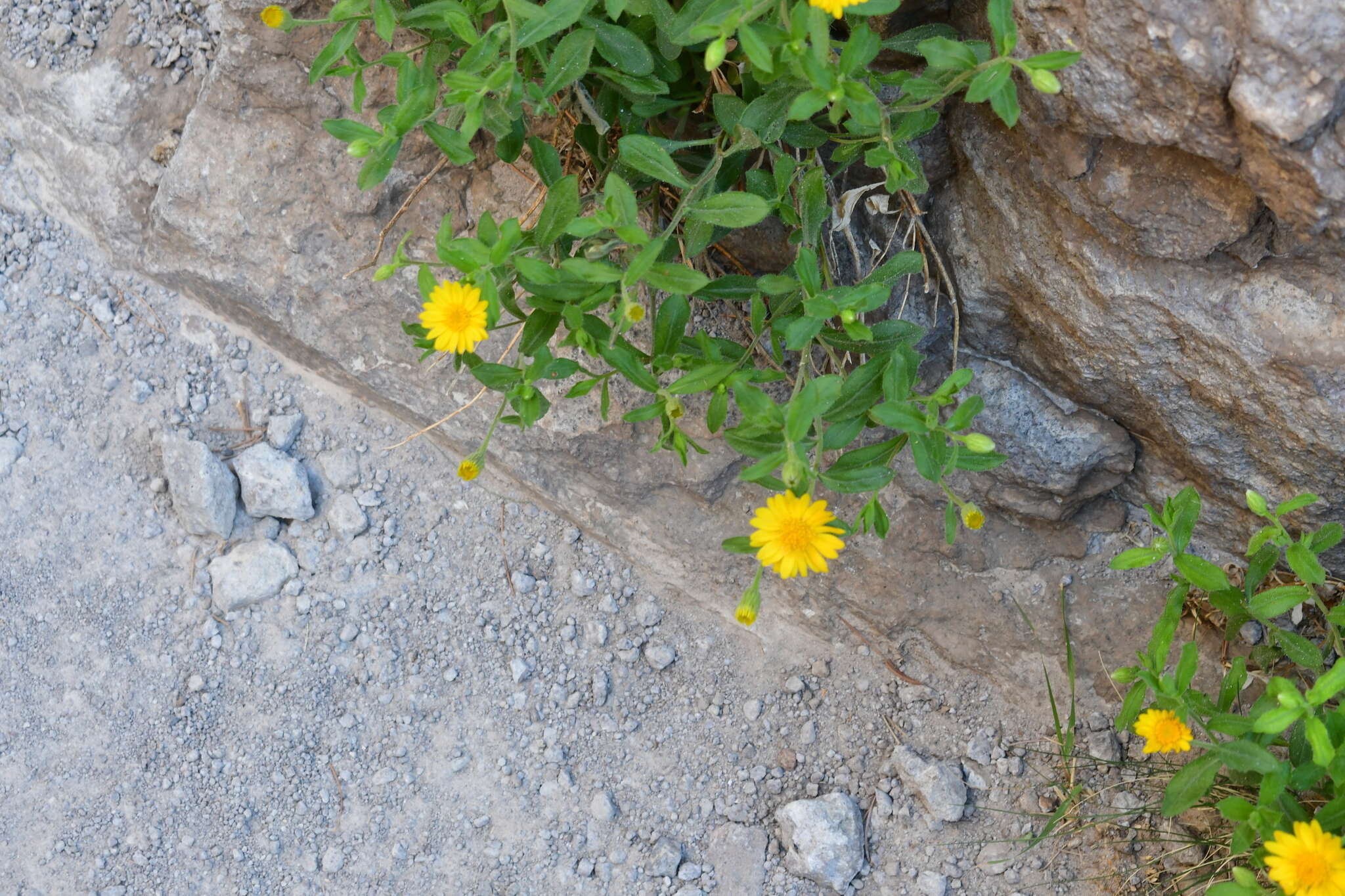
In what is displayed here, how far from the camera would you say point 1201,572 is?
2.26 m

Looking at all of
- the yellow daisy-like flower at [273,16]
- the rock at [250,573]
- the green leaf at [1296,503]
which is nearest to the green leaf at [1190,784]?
the green leaf at [1296,503]

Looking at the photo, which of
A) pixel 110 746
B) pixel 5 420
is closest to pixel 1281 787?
pixel 110 746

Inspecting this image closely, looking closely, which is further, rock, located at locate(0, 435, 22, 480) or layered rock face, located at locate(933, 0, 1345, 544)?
rock, located at locate(0, 435, 22, 480)

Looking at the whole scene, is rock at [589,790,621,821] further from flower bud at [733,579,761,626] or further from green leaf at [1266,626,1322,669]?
green leaf at [1266,626,1322,669]

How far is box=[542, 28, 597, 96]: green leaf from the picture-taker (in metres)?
2.12

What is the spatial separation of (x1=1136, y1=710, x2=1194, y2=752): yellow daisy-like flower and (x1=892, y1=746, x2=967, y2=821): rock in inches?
22.5

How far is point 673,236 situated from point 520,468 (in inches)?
34.0

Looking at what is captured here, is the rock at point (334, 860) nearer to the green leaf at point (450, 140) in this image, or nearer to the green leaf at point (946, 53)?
the green leaf at point (450, 140)

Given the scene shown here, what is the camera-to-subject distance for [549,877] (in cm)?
271

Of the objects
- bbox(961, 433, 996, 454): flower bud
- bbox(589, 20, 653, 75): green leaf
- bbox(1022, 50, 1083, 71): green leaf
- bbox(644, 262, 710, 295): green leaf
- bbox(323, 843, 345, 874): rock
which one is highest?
bbox(1022, 50, 1083, 71): green leaf

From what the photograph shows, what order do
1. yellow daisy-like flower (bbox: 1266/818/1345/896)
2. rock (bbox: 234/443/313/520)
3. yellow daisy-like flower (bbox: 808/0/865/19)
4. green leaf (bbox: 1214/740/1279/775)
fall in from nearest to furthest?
yellow daisy-like flower (bbox: 808/0/865/19) < yellow daisy-like flower (bbox: 1266/818/1345/896) < green leaf (bbox: 1214/740/1279/775) < rock (bbox: 234/443/313/520)

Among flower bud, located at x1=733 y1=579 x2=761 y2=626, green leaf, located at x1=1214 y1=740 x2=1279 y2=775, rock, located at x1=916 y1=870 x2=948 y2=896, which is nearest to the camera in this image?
green leaf, located at x1=1214 y1=740 x2=1279 y2=775

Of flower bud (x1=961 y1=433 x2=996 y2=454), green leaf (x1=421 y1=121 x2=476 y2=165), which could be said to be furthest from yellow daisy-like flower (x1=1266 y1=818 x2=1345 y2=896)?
green leaf (x1=421 y1=121 x2=476 y2=165)

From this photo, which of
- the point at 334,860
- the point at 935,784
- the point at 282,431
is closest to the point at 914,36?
the point at 935,784
